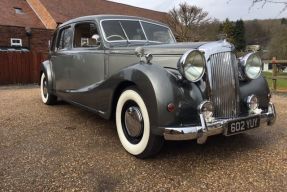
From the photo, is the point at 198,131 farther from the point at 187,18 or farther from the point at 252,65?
the point at 187,18

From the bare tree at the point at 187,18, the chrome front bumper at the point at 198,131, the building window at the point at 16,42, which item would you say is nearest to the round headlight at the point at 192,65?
the chrome front bumper at the point at 198,131

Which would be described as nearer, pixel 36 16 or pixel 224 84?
pixel 224 84

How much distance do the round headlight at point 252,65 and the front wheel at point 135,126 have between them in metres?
1.40

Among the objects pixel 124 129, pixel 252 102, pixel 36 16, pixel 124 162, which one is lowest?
pixel 124 162

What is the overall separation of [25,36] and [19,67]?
8981mm

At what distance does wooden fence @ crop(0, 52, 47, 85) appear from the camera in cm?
1376

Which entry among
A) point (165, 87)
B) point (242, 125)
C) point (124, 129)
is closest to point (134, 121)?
point (124, 129)

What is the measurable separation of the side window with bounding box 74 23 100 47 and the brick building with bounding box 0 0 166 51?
15.7 m

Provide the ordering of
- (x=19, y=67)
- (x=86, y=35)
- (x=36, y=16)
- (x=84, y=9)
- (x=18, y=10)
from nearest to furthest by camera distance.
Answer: (x=86, y=35) → (x=19, y=67) → (x=18, y=10) → (x=36, y=16) → (x=84, y=9)

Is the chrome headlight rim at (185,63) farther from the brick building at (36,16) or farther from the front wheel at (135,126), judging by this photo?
the brick building at (36,16)

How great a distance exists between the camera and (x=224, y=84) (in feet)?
11.9

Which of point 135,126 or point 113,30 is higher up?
point 113,30

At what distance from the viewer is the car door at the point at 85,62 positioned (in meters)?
4.66

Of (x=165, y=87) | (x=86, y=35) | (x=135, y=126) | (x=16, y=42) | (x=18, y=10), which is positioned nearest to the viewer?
(x=165, y=87)
